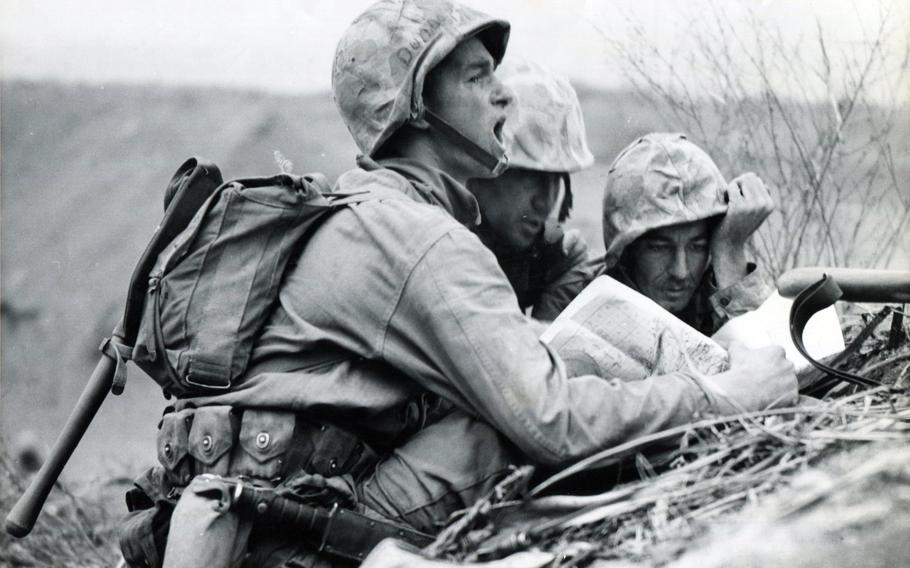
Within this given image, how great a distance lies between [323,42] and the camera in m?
6.55

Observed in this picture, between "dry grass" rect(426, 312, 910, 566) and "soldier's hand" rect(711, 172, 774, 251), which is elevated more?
"soldier's hand" rect(711, 172, 774, 251)

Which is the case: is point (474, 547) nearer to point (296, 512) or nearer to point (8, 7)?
point (296, 512)

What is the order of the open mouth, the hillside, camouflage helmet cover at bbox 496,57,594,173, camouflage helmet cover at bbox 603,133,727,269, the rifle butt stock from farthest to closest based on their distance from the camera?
the hillside
camouflage helmet cover at bbox 496,57,594,173
camouflage helmet cover at bbox 603,133,727,269
the open mouth
the rifle butt stock

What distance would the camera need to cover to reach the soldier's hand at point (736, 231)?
4637 millimetres

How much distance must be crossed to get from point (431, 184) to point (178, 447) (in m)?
1.10

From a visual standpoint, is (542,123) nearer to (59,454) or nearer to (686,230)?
(686,230)

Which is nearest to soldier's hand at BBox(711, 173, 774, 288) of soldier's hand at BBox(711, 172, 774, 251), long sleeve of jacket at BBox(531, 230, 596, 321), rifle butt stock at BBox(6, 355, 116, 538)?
soldier's hand at BBox(711, 172, 774, 251)

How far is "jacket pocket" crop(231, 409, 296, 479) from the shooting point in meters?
3.47

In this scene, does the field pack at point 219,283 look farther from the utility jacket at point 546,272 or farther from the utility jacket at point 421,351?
the utility jacket at point 546,272

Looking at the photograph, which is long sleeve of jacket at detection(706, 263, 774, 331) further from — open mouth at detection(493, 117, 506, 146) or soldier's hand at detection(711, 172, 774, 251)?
open mouth at detection(493, 117, 506, 146)

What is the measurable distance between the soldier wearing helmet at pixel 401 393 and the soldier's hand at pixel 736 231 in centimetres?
100

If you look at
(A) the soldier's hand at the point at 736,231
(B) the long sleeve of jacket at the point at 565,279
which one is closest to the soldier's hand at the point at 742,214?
(A) the soldier's hand at the point at 736,231

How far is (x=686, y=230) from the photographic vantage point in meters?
4.68

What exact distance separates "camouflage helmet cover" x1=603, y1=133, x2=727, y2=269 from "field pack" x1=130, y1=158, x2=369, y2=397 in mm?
1451
